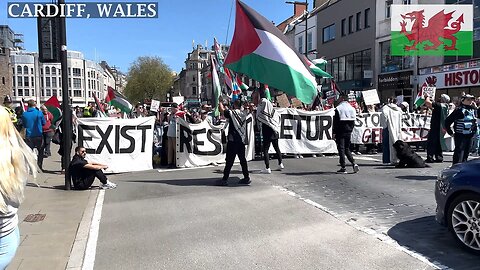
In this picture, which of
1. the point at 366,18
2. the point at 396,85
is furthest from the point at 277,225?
the point at 366,18

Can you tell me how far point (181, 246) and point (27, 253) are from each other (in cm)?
173

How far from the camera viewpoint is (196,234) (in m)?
5.62

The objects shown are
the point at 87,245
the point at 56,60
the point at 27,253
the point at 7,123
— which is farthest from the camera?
the point at 56,60

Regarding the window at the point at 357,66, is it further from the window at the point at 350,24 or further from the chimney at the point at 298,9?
the chimney at the point at 298,9

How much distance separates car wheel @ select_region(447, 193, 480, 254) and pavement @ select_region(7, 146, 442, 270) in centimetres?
66

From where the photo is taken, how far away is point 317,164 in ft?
38.1

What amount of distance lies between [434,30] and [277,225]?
2316cm

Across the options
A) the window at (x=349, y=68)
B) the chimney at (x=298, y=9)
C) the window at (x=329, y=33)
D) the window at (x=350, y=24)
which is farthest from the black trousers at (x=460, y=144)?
the chimney at (x=298, y=9)

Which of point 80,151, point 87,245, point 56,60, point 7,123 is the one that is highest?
point 56,60

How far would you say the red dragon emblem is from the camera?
2420 centimetres

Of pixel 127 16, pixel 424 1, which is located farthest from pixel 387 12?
pixel 127 16

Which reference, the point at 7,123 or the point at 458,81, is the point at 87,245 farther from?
the point at 458,81

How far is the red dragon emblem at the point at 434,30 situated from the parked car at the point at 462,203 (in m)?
22.0

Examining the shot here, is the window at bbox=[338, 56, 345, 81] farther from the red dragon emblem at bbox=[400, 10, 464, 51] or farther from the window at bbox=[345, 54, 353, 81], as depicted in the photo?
the red dragon emblem at bbox=[400, 10, 464, 51]
